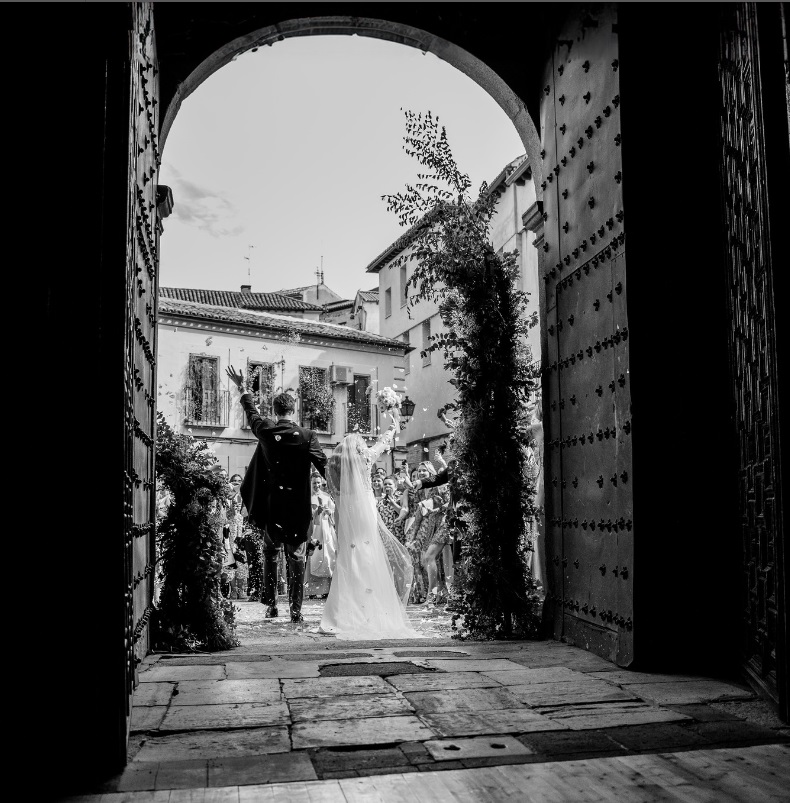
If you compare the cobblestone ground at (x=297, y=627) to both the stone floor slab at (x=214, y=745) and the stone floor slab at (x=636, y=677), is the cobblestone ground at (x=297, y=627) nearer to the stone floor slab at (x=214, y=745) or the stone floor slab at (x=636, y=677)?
the stone floor slab at (x=636, y=677)

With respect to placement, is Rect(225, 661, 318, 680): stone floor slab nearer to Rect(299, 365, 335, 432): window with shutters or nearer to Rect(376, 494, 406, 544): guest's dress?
Rect(376, 494, 406, 544): guest's dress

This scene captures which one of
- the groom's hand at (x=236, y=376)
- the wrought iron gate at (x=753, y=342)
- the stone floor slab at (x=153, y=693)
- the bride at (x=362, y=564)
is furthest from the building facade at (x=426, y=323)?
the stone floor slab at (x=153, y=693)

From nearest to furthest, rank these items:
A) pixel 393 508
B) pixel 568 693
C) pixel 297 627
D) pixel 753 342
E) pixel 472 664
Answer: pixel 568 693 → pixel 753 342 → pixel 472 664 → pixel 297 627 → pixel 393 508

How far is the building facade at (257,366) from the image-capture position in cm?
3027

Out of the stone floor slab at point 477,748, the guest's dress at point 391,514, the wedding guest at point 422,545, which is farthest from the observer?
the guest's dress at point 391,514

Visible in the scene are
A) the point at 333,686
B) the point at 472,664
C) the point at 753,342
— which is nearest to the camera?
the point at 333,686

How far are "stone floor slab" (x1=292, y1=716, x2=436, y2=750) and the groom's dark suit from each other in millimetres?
4871

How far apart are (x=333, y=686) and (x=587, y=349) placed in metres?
2.82

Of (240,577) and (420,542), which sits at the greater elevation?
(420,542)

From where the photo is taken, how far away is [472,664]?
16.7ft

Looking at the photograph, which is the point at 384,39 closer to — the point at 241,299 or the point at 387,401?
the point at 387,401

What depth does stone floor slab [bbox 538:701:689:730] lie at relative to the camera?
3.66 metres

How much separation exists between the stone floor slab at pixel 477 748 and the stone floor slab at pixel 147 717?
117cm

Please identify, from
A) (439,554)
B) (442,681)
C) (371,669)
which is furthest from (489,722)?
(439,554)
